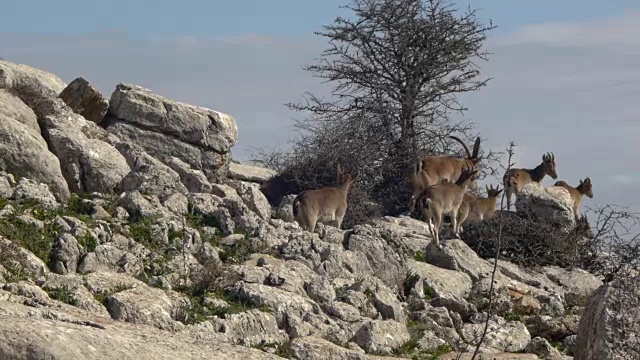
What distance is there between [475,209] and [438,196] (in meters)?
2.06

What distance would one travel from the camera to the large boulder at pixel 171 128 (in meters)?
21.8

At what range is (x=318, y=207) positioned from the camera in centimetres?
2052

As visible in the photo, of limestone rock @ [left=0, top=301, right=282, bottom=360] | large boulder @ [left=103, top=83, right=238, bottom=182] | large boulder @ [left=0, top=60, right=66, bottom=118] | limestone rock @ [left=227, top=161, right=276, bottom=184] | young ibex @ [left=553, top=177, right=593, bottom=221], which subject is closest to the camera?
limestone rock @ [left=0, top=301, right=282, bottom=360]

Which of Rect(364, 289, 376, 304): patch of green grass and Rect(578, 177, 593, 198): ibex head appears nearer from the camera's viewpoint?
Rect(364, 289, 376, 304): patch of green grass

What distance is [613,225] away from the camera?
2084 cm

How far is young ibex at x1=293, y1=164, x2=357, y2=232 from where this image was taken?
20141 mm

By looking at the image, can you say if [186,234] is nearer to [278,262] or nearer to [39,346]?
[278,262]

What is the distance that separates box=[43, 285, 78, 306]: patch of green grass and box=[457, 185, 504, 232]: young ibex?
11357 mm

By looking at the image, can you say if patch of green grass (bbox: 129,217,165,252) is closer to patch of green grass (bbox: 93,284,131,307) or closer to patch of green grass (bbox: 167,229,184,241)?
patch of green grass (bbox: 167,229,184,241)

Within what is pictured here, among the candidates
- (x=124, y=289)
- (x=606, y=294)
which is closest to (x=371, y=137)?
(x=124, y=289)

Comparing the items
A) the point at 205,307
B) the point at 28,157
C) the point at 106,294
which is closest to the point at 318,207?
the point at 28,157

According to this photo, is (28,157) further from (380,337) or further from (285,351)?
(285,351)

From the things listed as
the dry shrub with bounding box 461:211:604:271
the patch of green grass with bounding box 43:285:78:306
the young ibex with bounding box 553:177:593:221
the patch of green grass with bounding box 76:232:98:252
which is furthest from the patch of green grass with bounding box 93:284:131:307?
the young ibex with bounding box 553:177:593:221

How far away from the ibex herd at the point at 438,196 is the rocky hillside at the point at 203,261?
0.69 m
